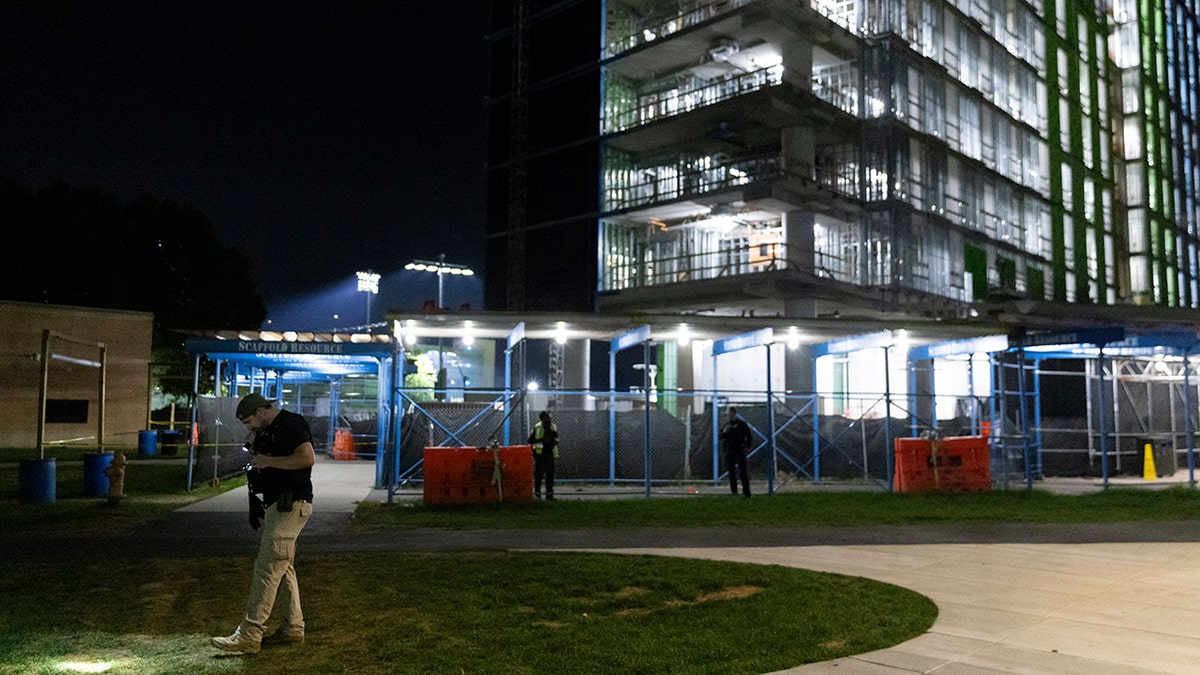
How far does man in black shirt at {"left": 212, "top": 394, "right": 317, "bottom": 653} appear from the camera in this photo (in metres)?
6.91

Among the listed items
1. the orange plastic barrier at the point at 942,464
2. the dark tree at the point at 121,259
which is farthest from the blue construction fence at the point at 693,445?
the dark tree at the point at 121,259

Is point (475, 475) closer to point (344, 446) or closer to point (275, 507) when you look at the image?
point (275, 507)

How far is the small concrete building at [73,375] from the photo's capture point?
35062 millimetres

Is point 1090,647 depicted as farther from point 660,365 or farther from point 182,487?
point 660,365

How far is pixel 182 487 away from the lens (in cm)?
2159

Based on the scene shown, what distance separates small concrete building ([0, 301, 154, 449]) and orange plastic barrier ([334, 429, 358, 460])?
310 inches

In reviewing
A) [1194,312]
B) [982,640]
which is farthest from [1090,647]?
[1194,312]

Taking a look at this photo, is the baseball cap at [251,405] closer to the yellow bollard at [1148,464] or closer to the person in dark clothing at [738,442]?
the person in dark clothing at [738,442]

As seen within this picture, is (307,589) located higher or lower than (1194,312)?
lower

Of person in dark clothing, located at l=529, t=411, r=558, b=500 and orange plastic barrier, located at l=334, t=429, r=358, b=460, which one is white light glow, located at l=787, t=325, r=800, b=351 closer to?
person in dark clothing, located at l=529, t=411, r=558, b=500

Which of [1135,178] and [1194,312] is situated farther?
[1135,178]

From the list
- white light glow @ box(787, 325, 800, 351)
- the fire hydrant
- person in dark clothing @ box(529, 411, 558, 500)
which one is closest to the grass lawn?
person in dark clothing @ box(529, 411, 558, 500)

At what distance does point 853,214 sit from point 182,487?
28753mm

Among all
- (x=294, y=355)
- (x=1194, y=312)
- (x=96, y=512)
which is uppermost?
(x=1194, y=312)
